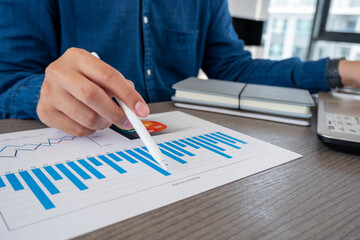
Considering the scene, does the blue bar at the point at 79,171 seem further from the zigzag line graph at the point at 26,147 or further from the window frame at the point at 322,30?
the window frame at the point at 322,30

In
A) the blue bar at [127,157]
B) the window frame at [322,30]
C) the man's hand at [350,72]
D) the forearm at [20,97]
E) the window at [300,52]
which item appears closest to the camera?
the blue bar at [127,157]

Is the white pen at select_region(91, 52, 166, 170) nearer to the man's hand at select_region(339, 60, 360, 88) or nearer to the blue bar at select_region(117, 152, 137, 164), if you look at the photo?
the blue bar at select_region(117, 152, 137, 164)

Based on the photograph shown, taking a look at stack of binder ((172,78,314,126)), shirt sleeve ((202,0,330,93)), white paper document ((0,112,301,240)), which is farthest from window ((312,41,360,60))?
white paper document ((0,112,301,240))

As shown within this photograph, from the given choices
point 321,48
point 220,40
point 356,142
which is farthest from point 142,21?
point 321,48

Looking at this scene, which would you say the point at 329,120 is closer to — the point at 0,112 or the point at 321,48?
the point at 0,112

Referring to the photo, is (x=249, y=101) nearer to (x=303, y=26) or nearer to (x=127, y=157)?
(x=127, y=157)

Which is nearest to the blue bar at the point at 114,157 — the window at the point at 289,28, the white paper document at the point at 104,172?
the white paper document at the point at 104,172

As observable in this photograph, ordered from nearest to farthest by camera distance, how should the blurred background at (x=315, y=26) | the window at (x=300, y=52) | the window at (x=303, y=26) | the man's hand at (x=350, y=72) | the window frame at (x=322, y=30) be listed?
the man's hand at (x=350, y=72) → the blurred background at (x=315, y=26) → the window frame at (x=322, y=30) → the window at (x=303, y=26) → the window at (x=300, y=52)

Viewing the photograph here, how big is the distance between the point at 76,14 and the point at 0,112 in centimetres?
30

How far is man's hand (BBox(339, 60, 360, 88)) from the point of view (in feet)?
2.21

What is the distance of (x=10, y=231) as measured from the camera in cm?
18

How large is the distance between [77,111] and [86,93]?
0.14 ft

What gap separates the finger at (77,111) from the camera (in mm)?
329

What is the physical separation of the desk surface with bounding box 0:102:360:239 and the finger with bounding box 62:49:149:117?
0.42 feet
